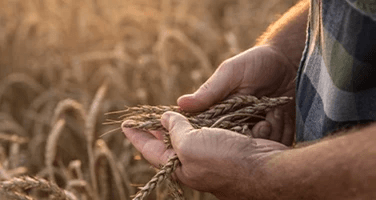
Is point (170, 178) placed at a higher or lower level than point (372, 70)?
lower

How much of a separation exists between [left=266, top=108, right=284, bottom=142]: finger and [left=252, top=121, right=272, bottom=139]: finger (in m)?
0.03

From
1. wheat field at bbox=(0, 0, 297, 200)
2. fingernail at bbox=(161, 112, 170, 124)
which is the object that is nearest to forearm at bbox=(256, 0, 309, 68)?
fingernail at bbox=(161, 112, 170, 124)

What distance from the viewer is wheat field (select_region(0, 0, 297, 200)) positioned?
2588mm

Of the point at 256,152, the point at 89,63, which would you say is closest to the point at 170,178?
the point at 256,152

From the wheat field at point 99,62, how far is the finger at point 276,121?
745mm

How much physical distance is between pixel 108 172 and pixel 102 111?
616 millimetres

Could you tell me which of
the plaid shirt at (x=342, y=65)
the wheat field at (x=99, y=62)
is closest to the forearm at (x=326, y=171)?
the plaid shirt at (x=342, y=65)

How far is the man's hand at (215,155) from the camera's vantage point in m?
1.06

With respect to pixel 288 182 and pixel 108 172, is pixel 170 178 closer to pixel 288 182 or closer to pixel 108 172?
pixel 288 182

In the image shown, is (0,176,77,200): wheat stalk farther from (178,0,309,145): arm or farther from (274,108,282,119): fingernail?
(274,108,282,119): fingernail

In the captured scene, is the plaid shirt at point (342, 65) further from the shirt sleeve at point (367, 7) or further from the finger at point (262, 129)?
the finger at point (262, 129)

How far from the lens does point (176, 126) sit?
118 cm

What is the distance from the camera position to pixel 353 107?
3.42ft

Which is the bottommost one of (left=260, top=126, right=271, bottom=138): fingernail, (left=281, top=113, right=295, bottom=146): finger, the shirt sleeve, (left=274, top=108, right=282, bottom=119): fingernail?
(left=281, top=113, right=295, bottom=146): finger
